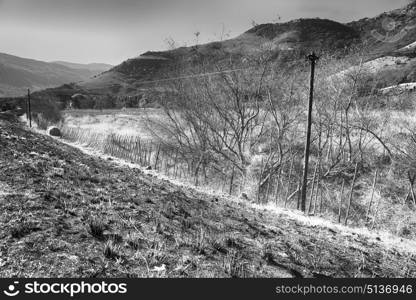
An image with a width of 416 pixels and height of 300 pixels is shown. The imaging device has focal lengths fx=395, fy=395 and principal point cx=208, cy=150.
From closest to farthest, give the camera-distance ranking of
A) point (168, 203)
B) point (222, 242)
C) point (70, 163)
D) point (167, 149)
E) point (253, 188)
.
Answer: point (222, 242) < point (168, 203) < point (70, 163) < point (253, 188) < point (167, 149)

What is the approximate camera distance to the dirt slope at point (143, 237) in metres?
4.79

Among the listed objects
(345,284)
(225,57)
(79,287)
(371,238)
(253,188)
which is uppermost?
(225,57)

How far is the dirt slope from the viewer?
4785 millimetres

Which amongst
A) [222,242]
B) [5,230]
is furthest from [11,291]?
[222,242]

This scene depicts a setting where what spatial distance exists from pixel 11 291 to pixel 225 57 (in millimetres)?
20340

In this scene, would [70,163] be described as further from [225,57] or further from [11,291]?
[225,57]

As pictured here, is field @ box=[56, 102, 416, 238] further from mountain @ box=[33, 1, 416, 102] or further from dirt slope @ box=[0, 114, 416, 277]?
dirt slope @ box=[0, 114, 416, 277]

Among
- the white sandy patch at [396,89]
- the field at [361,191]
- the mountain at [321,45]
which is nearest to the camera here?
the field at [361,191]

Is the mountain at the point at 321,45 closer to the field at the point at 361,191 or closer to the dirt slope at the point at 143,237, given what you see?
the field at the point at 361,191

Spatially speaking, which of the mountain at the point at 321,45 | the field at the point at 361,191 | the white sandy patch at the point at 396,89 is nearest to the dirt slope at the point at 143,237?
the field at the point at 361,191

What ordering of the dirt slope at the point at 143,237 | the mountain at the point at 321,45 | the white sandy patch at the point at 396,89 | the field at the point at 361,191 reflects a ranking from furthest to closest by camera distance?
the white sandy patch at the point at 396,89 → the mountain at the point at 321,45 → the field at the point at 361,191 → the dirt slope at the point at 143,237

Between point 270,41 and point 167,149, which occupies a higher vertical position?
point 270,41

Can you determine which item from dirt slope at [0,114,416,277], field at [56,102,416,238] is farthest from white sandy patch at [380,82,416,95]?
dirt slope at [0,114,416,277]

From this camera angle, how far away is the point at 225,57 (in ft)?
74.8
